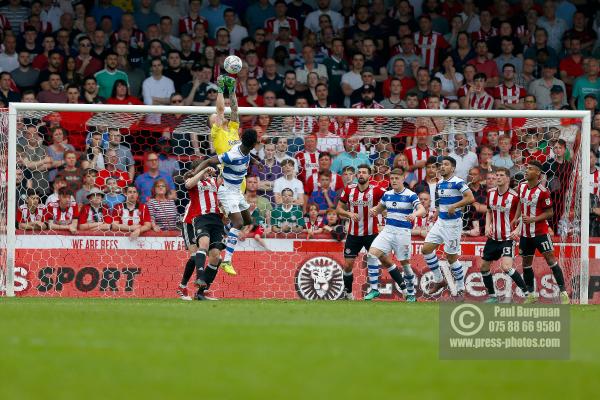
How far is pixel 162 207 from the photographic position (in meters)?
17.1

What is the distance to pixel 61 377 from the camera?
677cm

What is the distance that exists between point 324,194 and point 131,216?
3.09 meters

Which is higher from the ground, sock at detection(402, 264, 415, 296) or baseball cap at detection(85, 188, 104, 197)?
baseball cap at detection(85, 188, 104, 197)

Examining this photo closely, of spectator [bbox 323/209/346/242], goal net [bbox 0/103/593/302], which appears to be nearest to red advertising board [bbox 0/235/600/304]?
goal net [bbox 0/103/593/302]

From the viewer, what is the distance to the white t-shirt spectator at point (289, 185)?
17.5 meters

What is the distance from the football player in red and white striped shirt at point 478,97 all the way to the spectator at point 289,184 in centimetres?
463

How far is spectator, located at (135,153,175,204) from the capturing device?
17.1 meters

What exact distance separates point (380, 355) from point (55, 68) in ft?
43.6

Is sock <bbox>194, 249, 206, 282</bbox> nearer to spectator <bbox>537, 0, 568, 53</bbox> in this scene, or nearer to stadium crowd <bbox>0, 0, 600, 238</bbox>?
A: stadium crowd <bbox>0, 0, 600, 238</bbox>

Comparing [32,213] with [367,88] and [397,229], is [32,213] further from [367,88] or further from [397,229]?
→ [367,88]

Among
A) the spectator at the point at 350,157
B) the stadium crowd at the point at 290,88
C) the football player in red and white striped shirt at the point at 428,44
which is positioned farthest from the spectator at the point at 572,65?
the spectator at the point at 350,157

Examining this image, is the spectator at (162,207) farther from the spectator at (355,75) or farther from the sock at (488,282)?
the spectator at (355,75)

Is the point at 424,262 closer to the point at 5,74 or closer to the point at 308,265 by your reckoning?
the point at 308,265

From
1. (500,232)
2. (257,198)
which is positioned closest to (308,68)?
(257,198)
